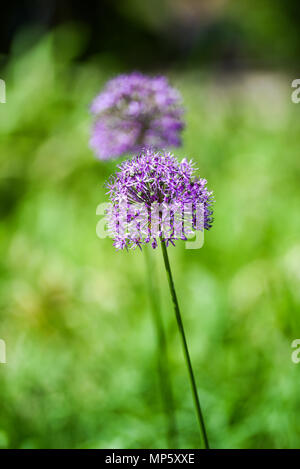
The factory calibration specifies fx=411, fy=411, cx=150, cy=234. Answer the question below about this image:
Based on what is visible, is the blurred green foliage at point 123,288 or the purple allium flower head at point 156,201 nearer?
the purple allium flower head at point 156,201

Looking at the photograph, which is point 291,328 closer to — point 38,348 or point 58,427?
point 58,427

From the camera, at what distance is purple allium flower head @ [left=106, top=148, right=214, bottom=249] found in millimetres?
1217

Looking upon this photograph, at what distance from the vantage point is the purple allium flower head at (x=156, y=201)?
122 cm

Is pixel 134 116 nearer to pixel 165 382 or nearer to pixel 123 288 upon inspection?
pixel 165 382

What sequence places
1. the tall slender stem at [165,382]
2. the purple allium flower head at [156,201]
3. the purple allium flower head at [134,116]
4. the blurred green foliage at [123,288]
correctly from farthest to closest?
the blurred green foliage at [123,288], the tall slender stem at [165,382], the purple allium flower head at [134,116], the purple allium flower head at [156,201]

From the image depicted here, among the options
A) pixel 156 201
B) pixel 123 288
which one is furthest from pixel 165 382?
pixel 156 201

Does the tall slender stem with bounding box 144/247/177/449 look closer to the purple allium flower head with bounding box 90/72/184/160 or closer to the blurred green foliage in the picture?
the blurred green foliage

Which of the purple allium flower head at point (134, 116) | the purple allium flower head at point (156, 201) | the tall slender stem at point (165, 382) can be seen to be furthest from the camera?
the tall slender stem at point (165, 382)

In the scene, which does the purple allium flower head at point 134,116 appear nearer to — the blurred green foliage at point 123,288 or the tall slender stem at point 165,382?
the tall slender stem at point 165,382

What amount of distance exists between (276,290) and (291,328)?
37 centimetres

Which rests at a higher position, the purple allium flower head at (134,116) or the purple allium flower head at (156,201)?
the purple allium flower head at (134,116)

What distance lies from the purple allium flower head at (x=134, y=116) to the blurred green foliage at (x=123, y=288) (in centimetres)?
141

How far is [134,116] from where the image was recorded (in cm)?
187

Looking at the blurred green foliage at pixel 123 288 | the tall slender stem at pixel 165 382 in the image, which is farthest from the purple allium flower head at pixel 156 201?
the blurred green foliage at pixel 123 288
